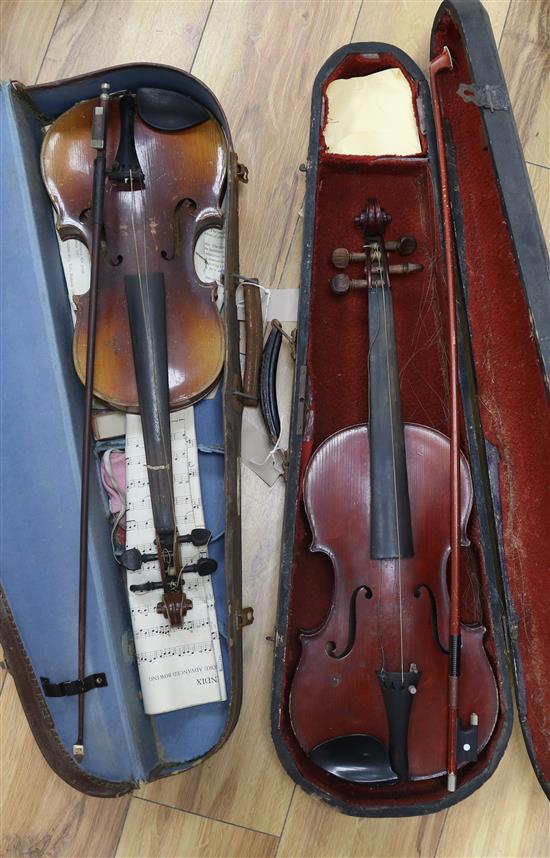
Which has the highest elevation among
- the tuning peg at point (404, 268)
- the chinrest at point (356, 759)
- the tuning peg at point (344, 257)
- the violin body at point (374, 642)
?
the tuning peg at point (344, 257)

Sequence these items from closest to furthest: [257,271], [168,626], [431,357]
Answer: [168,626]
[431,357]
[257,271]

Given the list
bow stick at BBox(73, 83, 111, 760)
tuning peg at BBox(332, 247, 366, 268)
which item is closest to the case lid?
tuning peg at BBox(332, 247, 366, 268)

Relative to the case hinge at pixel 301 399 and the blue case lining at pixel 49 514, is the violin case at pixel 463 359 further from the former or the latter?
the blue case lining at pixel 49 514

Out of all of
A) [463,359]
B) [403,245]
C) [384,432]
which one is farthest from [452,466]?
[403,245]

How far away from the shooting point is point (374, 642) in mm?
1345

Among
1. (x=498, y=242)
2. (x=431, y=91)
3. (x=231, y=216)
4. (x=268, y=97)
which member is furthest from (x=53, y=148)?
(x=498, y=242)

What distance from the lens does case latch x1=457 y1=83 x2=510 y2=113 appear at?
52.9 inches

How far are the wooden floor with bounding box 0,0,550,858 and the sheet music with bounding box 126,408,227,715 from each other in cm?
22

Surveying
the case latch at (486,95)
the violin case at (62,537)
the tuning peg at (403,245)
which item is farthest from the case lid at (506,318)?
the violin case at (62,537)

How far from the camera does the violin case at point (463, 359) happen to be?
1338 mm

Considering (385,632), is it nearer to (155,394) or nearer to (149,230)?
(155,394)

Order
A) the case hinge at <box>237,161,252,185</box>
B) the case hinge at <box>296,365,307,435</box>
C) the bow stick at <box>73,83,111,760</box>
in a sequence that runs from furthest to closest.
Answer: the case hinge at <box>237,161,252,185</box> → the case hinge at <box>296,365,307,435</box> → the bow stick at <box>73,83,111,760</box>

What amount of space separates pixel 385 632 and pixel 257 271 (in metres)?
0.98

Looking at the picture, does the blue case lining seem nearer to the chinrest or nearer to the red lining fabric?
the chinrest
